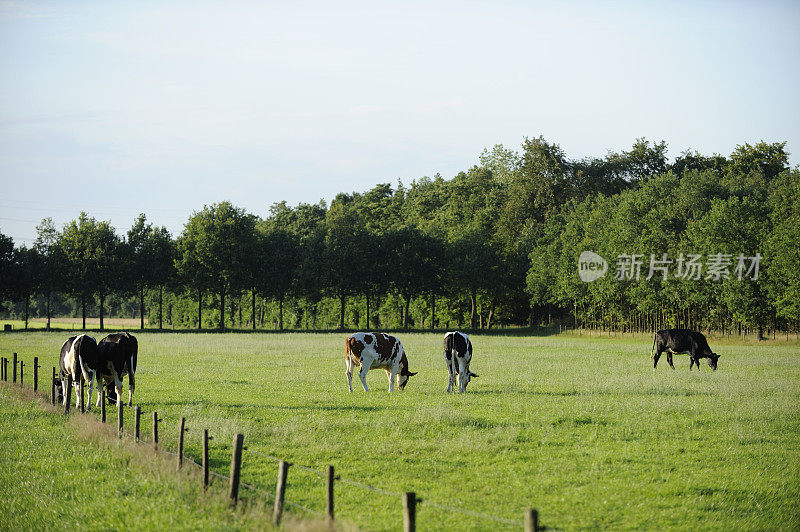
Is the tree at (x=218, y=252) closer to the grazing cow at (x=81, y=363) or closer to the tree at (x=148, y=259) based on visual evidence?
the tree at (x=148, y=259)

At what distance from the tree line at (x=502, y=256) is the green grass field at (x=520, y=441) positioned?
37.2 m

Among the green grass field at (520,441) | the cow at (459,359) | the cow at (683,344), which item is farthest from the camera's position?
the cow at (683,344)

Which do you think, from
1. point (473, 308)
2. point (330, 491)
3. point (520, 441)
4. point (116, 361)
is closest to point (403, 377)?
point (520, 441)

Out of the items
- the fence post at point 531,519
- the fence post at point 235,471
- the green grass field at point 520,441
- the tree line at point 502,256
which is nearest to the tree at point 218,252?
the tree line at point 502,256

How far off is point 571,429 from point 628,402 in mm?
5298

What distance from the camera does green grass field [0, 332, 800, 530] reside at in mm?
11156

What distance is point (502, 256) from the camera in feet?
295

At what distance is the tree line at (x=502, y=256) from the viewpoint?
64.0 meters

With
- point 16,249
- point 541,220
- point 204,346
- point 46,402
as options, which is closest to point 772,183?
point 541,220

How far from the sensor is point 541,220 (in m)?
101

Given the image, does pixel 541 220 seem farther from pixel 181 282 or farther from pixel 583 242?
pixel 181 282

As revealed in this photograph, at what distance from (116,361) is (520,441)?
13029 mm

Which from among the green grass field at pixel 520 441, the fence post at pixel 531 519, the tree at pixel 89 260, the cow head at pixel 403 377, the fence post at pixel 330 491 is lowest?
the green grass field at pixel 520 441

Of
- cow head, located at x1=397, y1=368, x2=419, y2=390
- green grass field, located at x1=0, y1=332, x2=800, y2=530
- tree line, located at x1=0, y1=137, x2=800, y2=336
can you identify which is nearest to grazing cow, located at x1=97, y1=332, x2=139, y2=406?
green grass field, located at x1=0, y1=332, x2=800, y2=530
